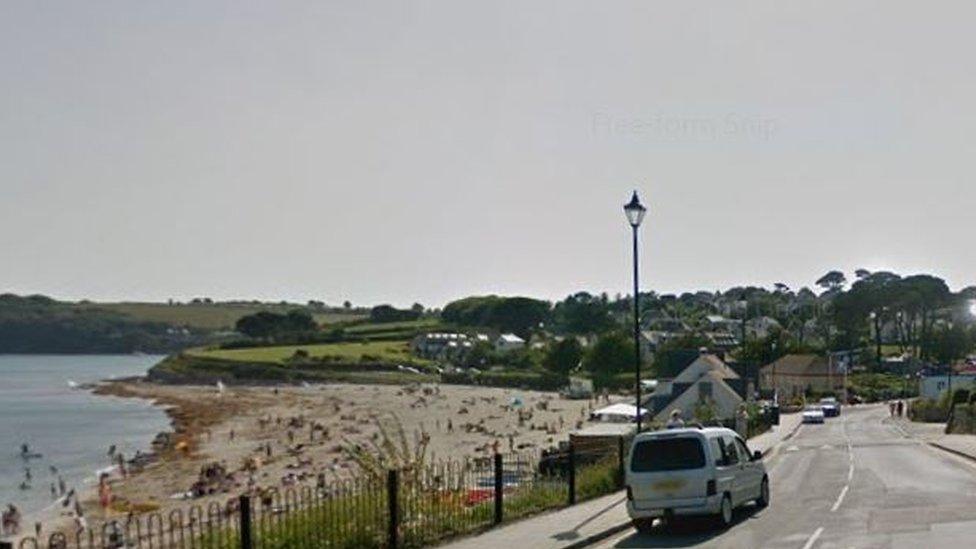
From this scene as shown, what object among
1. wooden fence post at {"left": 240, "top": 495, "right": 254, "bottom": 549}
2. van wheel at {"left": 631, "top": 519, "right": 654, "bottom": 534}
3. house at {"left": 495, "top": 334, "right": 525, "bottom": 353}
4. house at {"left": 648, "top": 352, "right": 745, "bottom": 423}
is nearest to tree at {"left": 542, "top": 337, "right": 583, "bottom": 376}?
house at {"left": 495, "top": 334, "right": 525, "bottom": 353}

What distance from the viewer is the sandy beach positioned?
56.1 metres

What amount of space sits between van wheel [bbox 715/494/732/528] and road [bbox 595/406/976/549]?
237 millimetres

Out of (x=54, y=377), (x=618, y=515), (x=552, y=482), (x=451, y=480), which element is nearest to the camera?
(x=451, y=480)

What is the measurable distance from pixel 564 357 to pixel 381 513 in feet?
475

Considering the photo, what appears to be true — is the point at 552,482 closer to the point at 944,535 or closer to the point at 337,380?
the point at 944,535

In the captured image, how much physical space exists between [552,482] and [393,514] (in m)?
8.09

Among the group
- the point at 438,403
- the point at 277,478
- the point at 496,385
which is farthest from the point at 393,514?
the point at 496,385

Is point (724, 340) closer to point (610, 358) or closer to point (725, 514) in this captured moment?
point (610, 358)

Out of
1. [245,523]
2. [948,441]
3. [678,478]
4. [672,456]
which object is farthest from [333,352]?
[245,523]

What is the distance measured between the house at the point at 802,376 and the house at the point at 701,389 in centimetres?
3780

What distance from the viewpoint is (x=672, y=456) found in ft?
69.5

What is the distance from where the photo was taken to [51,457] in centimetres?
7531

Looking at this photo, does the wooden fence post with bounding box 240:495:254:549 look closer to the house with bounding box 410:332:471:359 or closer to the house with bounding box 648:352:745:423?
the house with bounding box 648:352:745:423

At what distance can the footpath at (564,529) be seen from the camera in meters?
18.6
